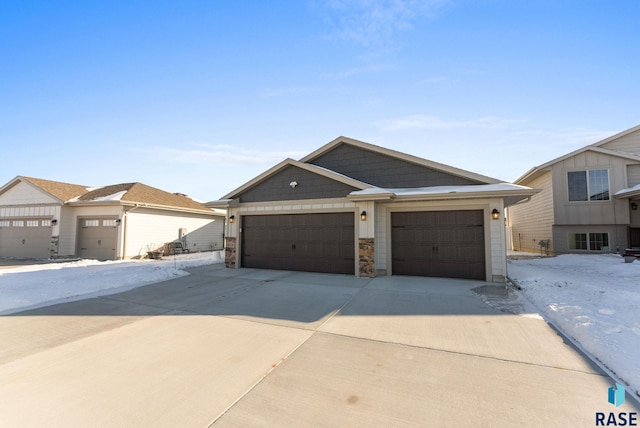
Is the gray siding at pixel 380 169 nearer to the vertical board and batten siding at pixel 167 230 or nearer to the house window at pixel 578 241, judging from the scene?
the house window at pixel 578 241

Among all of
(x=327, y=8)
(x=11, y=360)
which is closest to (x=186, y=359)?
(x=11, y=360)

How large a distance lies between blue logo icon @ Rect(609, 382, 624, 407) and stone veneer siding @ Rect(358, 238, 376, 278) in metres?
6.56

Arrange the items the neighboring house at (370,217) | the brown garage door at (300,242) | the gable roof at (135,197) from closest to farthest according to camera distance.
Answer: the neighboring house at (370,217) < the brown garage door at (300,242) < the gable roof at (135,197)

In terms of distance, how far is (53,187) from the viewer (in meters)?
17.1

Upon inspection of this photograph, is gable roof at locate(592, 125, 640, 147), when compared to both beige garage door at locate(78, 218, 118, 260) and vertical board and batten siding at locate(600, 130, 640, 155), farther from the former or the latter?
beige garage door at locate(78, 218, 118, 260)

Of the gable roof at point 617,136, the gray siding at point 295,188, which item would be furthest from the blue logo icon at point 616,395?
the gable roof at point 617,136

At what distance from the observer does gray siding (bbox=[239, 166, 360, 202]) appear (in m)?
10.4

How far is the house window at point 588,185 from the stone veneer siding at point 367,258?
12879mm

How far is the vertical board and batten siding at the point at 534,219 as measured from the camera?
1561 centimetres

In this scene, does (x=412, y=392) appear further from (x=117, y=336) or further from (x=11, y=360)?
(x=11, y=360)

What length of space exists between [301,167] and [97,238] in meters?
13.2

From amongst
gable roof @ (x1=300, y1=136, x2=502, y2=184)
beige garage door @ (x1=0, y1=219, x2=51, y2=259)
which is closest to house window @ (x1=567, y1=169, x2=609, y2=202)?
gable roof @ (x1=300, y1=136, x2=502, y2=184)

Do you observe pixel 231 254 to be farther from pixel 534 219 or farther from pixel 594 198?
pixel 534 219

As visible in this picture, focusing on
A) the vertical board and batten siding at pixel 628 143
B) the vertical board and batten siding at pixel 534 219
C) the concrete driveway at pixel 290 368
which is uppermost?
the vertical board and batten siding at pixel 628 143
